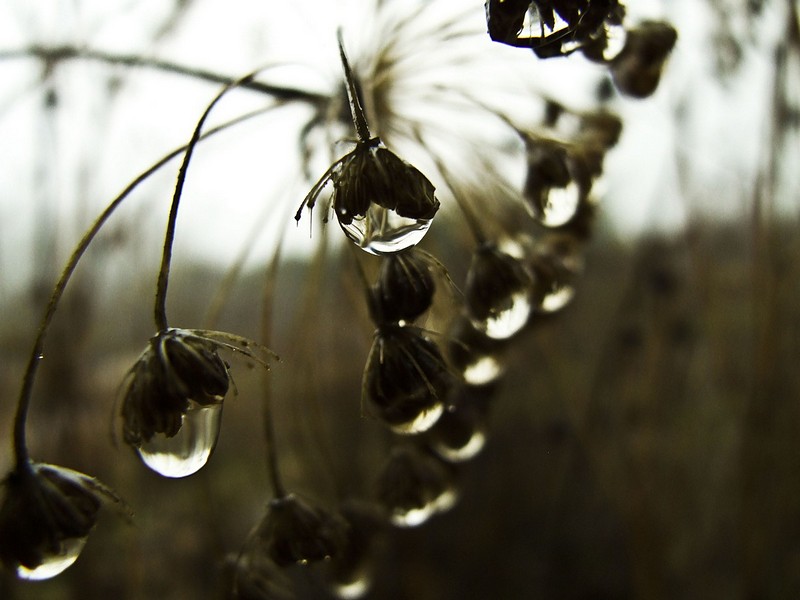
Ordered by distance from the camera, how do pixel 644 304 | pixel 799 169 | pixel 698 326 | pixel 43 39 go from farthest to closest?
1. pixel 698 326
2. pixel 644 304
3. pixel 799 169
4. pixel 43 39

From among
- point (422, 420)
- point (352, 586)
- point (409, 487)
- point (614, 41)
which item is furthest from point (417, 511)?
point (614, 41)

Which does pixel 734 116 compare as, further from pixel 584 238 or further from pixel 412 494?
pixel 412 494

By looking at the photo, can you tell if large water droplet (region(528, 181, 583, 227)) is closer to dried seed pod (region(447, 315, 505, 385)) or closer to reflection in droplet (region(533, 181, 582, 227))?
reflection in droplet (region(533, 181, 582, 227))

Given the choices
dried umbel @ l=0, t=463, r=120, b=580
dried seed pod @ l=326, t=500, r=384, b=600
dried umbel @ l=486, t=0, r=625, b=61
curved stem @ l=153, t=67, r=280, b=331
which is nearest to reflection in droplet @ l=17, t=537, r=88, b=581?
dried umbel @ l=0, t=463, r=120, b=580

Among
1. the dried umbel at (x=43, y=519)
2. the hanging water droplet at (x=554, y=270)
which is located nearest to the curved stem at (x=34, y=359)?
the dried umbel at (x=43, y=519)

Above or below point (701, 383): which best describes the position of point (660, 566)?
above

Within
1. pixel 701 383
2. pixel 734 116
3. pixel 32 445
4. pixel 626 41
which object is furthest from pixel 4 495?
pixel 701 383

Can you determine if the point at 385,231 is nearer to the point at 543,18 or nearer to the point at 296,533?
the point at 543,18
